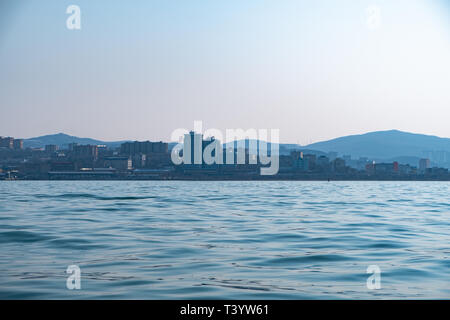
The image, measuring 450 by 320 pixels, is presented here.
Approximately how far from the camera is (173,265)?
43.5 ft

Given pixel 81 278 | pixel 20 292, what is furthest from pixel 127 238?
pixel 20 292

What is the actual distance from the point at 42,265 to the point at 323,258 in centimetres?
729

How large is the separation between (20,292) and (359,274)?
724 centimetres

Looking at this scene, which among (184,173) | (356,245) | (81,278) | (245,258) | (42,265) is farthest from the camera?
(184,173)

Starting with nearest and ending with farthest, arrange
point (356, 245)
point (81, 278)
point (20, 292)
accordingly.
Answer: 1. point (20, 292)
2. point (81, 278)
3. point (356, 245)

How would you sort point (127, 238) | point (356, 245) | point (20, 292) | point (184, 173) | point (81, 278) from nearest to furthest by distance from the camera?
point (20, 292), point (81, 278), point (356, 245), point (127, 238), point (184, 173)

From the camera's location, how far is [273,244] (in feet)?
56.3

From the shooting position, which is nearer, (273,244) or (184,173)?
(273,244)
